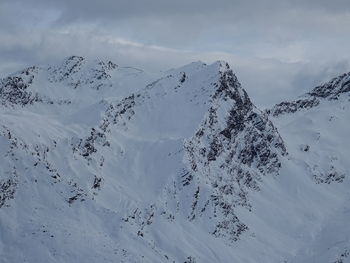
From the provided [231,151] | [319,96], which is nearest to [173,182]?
[231,151]

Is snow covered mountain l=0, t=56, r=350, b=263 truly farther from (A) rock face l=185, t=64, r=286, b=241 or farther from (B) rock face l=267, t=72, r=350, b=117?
(B) rock face l=267, t=72, r=350, b=117

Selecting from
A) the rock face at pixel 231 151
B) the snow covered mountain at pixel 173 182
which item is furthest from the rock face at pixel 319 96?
the rock face at pixel 231 151

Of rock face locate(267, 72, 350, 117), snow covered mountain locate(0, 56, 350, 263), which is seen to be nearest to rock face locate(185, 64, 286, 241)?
snow covered mountain locate(0, 56, 350, 263)

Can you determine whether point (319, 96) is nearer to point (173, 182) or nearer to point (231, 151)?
point (231, 151)

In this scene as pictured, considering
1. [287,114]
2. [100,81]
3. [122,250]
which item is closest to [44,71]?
[100,81]

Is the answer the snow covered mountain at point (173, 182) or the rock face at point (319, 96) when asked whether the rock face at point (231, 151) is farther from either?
the rock face at point (319, 96)

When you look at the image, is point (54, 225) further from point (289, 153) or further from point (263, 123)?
point (289, 153)
